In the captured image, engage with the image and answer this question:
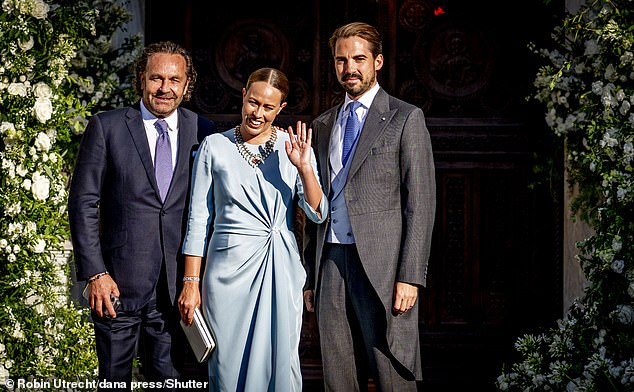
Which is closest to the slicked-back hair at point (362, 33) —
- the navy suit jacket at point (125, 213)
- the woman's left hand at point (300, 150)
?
the woman's left hand at point (300, 150)

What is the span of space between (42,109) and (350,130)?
1.64 m

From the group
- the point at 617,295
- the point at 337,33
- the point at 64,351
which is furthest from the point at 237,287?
the point at 617,295

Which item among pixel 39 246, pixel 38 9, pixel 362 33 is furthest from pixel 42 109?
pixel 362 33

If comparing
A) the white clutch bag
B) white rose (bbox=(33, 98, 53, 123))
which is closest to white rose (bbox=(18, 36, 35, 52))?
white rose (bbox=(33, 98, 53, 123))

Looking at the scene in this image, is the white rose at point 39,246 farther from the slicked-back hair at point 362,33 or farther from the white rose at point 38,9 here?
the slicked-back hair at point 362,33

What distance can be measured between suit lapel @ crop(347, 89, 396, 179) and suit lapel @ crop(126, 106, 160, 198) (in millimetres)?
847

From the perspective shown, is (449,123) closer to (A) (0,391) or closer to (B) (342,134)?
(B) (342,134)

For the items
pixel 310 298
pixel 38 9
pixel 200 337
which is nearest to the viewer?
pixel 200 337

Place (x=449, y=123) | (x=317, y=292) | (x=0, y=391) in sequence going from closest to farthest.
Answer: (x=317, y=292), (x=0, y=391), (x=449, y=123)

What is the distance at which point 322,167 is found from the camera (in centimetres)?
433

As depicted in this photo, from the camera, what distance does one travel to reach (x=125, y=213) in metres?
4.07

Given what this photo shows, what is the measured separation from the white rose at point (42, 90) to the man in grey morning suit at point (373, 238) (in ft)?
5.24

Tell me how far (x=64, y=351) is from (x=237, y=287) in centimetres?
152

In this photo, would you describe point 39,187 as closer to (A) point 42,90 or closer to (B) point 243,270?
(A) point 42,90
